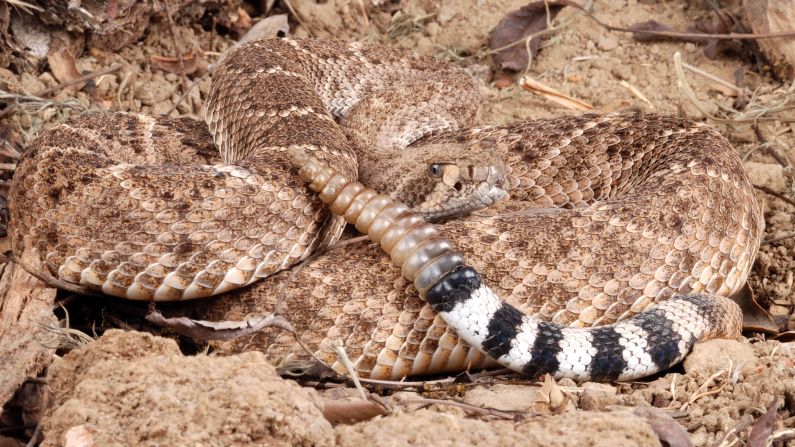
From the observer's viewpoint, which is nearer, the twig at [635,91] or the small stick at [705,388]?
the small stick at [705,388]

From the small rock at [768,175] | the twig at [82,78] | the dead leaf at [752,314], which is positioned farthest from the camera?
the twig at [82,78]

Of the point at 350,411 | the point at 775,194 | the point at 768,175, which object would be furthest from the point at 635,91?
the point at 350,411

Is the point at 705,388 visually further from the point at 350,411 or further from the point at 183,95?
the point at 183,95

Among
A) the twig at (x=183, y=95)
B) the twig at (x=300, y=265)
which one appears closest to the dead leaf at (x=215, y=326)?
the twig at (x=300, y=265)

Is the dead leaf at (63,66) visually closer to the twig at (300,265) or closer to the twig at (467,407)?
the twig at (300,265)

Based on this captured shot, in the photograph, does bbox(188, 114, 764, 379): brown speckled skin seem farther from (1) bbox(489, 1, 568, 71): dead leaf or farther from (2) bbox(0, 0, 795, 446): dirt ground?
(1) bbox(489, 1, 568, 71): dead leaf

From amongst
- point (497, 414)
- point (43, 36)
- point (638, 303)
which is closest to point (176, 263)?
point (497, 414)
